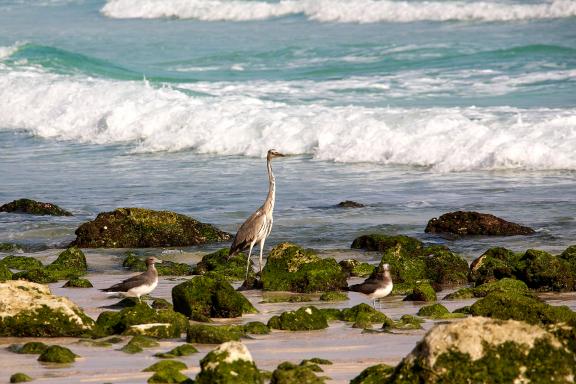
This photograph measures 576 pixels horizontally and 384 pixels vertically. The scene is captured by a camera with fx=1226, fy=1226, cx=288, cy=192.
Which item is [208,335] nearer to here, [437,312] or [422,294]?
[437,312]

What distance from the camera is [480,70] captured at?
33.2 metres

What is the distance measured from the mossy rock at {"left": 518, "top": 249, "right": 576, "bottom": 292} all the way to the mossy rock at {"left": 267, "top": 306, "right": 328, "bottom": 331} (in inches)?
122

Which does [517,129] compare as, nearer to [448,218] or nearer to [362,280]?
[448,218]

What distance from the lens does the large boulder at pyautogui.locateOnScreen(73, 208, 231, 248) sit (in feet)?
50.6

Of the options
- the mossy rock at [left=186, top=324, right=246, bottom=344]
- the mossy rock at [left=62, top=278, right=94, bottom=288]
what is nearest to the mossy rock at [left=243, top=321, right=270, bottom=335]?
the mossy rock at [left=186, top=324, right=246, bottom=344]

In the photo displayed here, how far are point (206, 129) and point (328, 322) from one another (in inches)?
670

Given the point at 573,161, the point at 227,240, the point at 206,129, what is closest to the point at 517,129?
the point at 573,161

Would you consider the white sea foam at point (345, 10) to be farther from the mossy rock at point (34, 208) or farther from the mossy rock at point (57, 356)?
the mossy rock at point (57, 356)

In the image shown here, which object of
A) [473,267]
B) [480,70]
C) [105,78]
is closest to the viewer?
[473,267]

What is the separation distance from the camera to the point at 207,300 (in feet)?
34.6

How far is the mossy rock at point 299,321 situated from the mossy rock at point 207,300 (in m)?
0.76

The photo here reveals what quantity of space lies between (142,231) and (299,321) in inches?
243

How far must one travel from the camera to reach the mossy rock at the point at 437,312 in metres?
10.5

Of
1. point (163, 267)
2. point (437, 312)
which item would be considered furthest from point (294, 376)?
point (163, 267)
